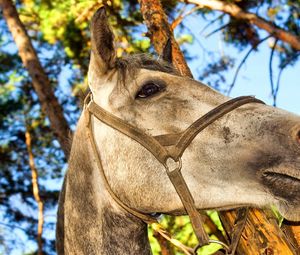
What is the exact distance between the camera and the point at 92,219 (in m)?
3.02

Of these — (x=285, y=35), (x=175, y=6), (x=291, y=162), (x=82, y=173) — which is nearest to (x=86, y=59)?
(x=175, y=6)

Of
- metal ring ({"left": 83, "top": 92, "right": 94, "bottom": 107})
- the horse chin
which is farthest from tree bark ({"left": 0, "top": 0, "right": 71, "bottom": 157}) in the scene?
the horse chin

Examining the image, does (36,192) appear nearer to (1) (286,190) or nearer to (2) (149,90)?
(2) (149,90)

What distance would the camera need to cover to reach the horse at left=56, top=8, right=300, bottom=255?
97.1 inches

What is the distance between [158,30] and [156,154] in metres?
2.74

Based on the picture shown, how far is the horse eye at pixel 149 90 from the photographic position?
2895mm

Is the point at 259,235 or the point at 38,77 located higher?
the point at 38,77

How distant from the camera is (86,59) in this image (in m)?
13.5

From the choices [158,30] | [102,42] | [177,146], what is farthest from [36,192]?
[177,146]

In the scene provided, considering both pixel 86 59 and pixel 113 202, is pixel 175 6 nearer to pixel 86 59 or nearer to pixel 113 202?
pixel 86 59

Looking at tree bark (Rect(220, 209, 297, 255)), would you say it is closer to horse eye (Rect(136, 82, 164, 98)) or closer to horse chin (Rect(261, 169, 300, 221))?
horse chin (Rect(261, 169, 300, 221))

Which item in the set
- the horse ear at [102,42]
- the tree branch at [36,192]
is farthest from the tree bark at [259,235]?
the tree branch at [36,192]

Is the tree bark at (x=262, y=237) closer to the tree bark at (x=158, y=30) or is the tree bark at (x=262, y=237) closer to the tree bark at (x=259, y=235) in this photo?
the tree bark at (x=259, y=235)

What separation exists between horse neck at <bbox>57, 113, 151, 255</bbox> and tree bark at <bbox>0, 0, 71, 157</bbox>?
7072 millimetres
